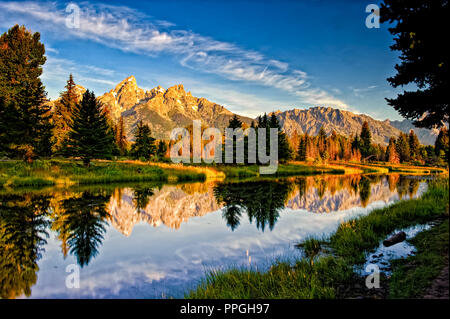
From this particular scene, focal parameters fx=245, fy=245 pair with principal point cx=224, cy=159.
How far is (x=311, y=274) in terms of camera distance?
6.10m

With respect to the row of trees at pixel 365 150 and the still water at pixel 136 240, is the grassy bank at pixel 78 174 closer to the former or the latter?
the still water at pixel 136 240

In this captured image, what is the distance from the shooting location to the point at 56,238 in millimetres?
10703

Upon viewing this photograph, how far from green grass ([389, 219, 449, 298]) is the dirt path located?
0.10 meters

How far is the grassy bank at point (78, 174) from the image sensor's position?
2688 centimetres

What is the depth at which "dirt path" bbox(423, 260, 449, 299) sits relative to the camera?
13.0 ft

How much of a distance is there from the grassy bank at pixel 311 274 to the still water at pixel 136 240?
893 mm

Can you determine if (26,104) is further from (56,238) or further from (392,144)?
(392,144)

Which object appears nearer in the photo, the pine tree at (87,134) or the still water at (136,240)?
the still water at (136,240)

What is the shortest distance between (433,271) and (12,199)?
2463cm

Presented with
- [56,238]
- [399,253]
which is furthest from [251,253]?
[56,238]

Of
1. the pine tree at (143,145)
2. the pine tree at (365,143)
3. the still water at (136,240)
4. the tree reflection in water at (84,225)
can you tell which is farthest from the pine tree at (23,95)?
the pine tree at (365,143)

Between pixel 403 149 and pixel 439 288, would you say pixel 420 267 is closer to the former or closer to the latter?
pixel 439 288

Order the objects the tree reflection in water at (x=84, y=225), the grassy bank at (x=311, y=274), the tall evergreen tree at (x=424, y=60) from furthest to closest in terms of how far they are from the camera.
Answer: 1. the tree reflection in water at (x=84, y=225)
2. the tall evergreen tree at (x=424, y=60)
3. the grassy bank at (x=311, y=274)

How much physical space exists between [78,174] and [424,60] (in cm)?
3505
